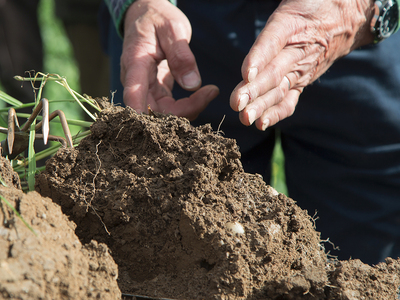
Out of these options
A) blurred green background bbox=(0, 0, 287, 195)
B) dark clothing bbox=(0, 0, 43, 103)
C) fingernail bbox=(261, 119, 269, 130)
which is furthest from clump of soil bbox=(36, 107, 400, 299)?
dark clothing bbox=(0, 0, 43, 103)

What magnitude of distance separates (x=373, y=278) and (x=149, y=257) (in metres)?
0.55

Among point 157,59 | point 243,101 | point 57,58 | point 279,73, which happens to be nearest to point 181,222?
point 243,101

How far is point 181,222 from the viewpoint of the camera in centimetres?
81

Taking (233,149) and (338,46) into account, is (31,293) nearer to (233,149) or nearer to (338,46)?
(233,149)

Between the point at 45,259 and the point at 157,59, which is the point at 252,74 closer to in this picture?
the point at 157,59

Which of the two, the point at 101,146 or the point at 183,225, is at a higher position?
the point at 101,146

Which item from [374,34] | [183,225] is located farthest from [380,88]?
[183,225]

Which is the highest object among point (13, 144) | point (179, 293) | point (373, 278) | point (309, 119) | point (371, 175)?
point (309, 119)

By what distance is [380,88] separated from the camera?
1935mm

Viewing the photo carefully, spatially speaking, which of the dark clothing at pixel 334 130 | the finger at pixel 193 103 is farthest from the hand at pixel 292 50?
the finger at pixel 193 103

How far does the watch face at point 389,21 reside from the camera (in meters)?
1.69

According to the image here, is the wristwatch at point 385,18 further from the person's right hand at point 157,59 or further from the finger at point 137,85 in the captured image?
the finger at point 137,85

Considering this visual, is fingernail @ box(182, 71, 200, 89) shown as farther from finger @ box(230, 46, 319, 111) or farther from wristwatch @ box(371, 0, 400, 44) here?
wristwatch @ box(371, 0, 400, 44)

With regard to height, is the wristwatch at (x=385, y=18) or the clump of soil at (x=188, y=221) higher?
the wristwatch at (x=385, y=18)
